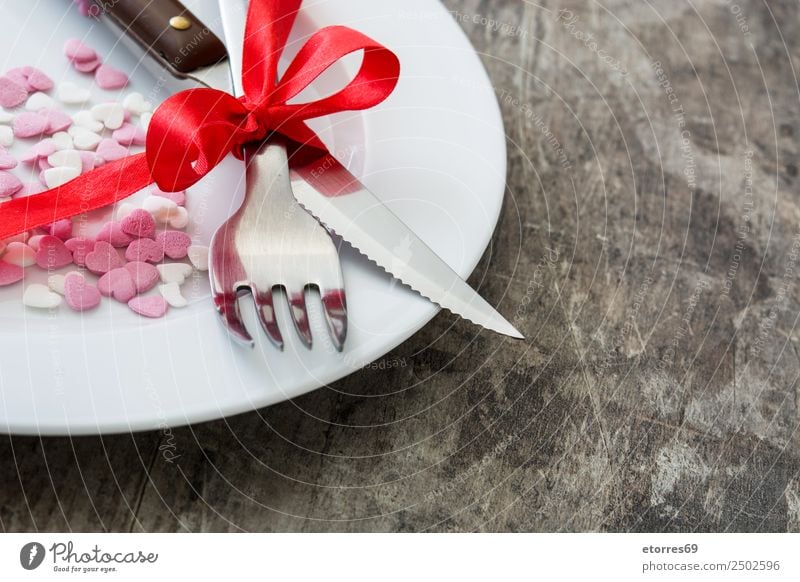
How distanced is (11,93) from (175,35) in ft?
0.25

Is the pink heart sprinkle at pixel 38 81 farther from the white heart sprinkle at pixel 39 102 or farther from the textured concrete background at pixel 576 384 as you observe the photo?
the textured concrete background at pixel 576 384

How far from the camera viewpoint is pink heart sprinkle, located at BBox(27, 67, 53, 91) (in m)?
0.38

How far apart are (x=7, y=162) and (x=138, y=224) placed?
0.07 meters

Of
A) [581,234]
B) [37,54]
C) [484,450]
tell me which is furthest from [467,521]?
[37,54]

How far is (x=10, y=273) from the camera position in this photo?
321 mm

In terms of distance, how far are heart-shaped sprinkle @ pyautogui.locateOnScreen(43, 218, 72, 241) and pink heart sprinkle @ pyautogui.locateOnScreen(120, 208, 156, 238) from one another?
2cm

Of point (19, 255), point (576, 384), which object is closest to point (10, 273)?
point (19, 255)

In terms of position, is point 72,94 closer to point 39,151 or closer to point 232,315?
point 39,151

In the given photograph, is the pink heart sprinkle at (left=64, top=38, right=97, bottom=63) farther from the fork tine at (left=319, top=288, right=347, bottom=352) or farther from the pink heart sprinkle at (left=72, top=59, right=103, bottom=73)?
the fork tine at (left=319, top=288, right=347, bottom=352)

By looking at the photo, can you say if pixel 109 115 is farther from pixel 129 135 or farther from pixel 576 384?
pixel 576 384

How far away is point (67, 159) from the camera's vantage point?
0.36 metres

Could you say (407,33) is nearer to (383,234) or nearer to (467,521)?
(383,234)

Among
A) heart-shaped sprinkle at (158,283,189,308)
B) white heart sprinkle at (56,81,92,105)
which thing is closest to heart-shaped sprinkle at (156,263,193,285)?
Answer: heart-shaped sprinkle at (158,283,189,308)

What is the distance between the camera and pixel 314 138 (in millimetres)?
355
